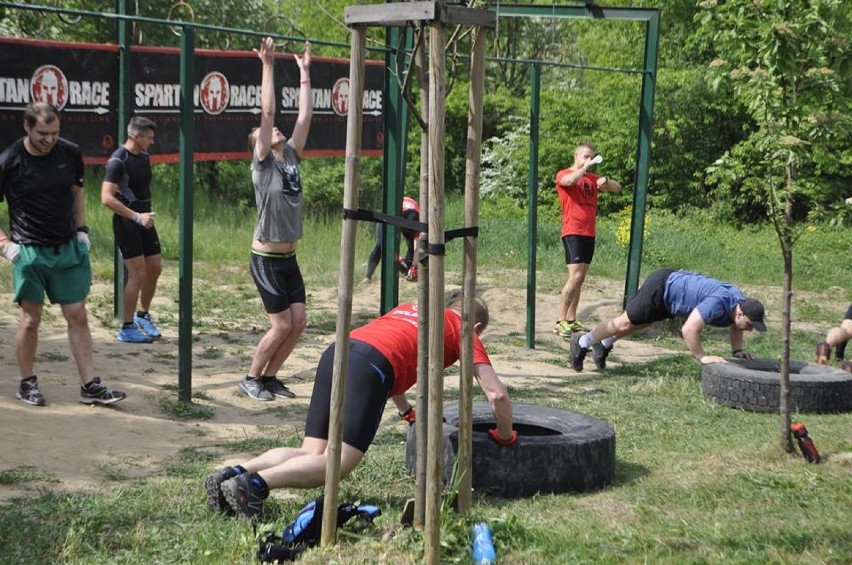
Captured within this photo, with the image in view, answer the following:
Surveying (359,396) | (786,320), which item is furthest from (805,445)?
(359,396)

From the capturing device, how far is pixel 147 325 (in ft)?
31.9

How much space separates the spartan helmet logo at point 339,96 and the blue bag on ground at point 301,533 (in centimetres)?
553

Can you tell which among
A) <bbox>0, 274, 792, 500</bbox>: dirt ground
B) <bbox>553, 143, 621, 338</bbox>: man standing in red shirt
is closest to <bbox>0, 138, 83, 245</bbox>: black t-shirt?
<bbox>0, 274, 792, 500</bbox>: dirt ground

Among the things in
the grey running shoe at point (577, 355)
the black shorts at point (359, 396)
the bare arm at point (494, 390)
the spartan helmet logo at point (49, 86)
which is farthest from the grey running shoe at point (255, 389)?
the bare arm at point (494, 390)

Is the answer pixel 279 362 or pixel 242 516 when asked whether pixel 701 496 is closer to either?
pixel 242 516

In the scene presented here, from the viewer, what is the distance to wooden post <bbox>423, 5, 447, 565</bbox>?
14.0ft

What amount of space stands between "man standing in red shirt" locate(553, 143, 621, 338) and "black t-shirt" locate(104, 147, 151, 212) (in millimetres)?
3707

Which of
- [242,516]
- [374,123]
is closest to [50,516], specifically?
[242,516]

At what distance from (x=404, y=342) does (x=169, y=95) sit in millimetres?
5149

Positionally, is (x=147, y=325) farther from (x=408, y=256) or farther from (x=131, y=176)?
(x=408, y=256)

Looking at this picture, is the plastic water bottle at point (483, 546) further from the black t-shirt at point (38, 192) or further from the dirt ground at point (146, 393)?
the black t-shirt at point (38, 192)

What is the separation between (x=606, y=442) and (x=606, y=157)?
15244 mm

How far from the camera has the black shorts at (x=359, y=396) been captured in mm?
5164

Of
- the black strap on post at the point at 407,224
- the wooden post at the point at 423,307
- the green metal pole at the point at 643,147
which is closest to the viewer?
the black strap on post at the point at 407,224
